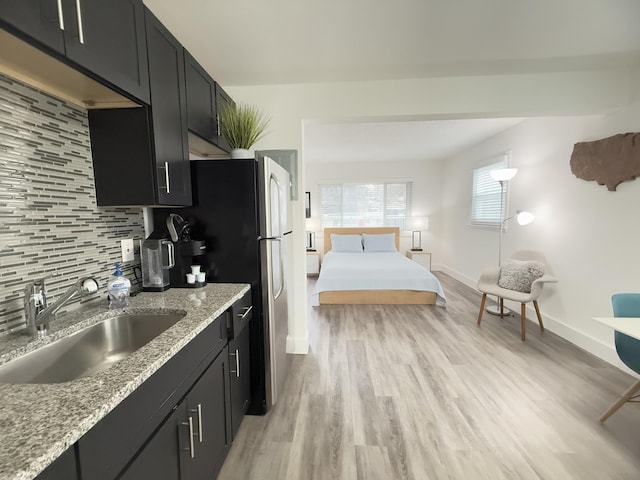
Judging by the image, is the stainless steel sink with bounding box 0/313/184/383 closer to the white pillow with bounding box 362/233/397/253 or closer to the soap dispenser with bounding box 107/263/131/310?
the soap dispenser with bounding box 107/263/131/310

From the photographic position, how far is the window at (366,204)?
6.20m

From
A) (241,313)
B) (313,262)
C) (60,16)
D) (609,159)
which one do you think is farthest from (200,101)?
(313,262)

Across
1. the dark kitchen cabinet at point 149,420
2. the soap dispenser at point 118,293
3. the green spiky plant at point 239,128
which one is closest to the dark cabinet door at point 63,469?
the dark kitchen cabinet at point 149,420

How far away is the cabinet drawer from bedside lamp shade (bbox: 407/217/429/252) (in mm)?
4688

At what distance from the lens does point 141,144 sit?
1.29 meters

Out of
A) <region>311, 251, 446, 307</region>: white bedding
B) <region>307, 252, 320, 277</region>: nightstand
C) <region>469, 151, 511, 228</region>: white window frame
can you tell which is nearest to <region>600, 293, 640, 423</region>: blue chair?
<region>311, 251, 446, 307</region>: white bedding

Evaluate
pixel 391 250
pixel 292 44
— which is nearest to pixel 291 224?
pixel 292 44

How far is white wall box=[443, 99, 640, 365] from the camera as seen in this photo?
235 centimetres

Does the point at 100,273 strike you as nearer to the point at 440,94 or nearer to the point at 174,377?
the point at 174,377

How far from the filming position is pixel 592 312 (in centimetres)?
260

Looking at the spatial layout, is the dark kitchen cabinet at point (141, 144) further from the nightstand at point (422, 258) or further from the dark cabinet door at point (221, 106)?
the nightstand at point (422, 258)

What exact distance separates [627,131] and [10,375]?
4.10 m

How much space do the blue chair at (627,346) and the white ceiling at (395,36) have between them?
1.68 metres

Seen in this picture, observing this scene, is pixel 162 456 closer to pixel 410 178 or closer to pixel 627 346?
pixel 627 346
